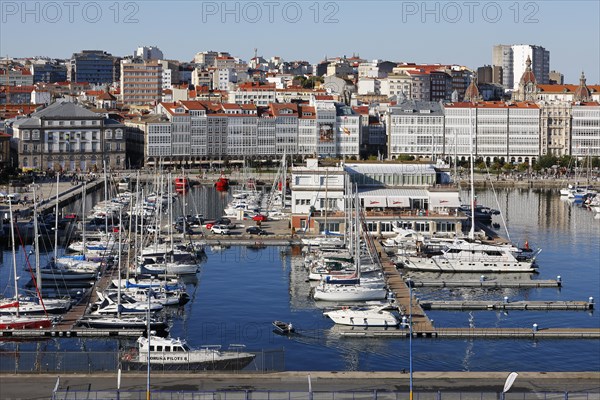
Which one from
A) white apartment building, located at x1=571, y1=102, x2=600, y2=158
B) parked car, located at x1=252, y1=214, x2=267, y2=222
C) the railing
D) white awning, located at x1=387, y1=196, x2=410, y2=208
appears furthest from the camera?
white apartment building, located at x1=571, y1=102, x2=600, y2=158

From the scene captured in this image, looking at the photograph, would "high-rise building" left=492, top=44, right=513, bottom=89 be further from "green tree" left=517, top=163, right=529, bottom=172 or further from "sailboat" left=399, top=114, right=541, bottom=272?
"sailboat" left=399, top=114, right=541, bottom=272

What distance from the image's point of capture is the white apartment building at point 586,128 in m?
75.4

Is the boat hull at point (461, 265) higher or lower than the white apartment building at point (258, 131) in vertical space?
lower

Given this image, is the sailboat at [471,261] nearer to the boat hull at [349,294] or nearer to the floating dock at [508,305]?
the boat hull at [349,294]

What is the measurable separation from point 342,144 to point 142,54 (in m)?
63.7

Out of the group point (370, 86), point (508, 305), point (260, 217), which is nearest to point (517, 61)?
point (370, 86)

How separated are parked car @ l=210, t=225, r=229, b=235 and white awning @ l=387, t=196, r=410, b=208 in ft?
17.6

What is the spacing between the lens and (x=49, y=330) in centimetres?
2461

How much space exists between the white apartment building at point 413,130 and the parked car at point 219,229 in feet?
108

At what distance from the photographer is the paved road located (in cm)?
1897

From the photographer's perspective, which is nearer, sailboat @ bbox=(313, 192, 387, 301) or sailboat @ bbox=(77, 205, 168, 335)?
sailboat @ bbox=(77, 205, 168, 335)

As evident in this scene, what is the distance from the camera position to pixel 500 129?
74.8m

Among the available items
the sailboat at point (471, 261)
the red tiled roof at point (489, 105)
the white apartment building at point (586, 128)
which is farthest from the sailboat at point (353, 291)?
the white apartment building at point (586, 128)

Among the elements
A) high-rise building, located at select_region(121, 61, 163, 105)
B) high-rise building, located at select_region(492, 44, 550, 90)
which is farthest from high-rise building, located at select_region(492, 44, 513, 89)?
high-rise building, located at select_region(121, 61, 163, 105)
